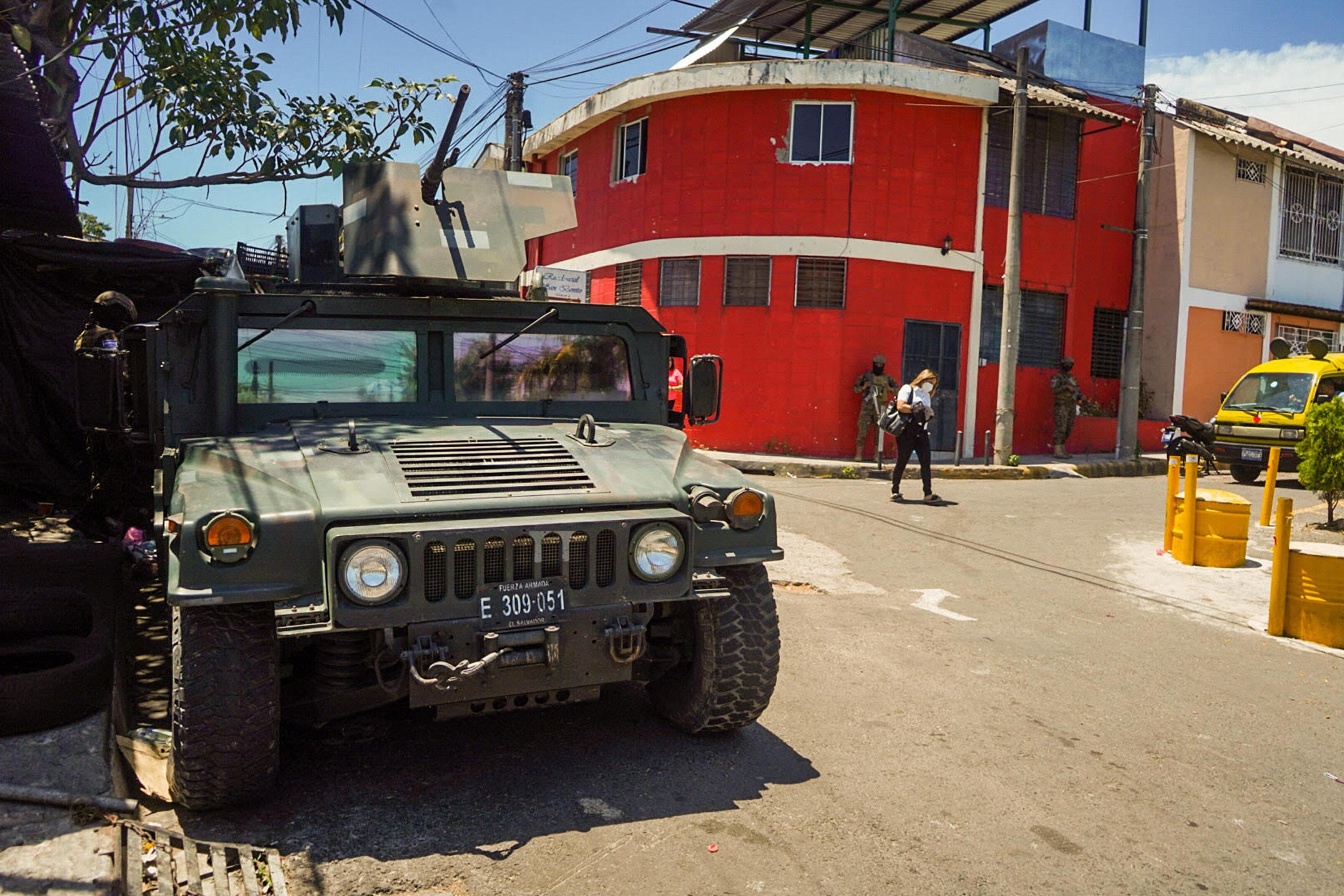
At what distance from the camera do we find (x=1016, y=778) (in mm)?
4113

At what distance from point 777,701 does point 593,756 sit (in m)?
1.18

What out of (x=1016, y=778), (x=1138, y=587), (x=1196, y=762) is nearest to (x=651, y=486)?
(x=1016, y=778)

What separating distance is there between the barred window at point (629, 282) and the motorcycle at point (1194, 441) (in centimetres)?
934

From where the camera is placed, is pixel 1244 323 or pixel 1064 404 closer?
pixel 1064 404

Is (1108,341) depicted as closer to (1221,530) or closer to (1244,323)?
(1244,323)

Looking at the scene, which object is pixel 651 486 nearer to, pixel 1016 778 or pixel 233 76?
pixel 1016 778

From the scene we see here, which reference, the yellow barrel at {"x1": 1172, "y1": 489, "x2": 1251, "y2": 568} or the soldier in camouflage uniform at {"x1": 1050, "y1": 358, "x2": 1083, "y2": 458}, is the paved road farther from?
the soldier in camouflage uniform at {"x1": 1050, "y1": 358, "x2": 1083, "y2": 458}

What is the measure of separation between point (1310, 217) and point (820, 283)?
13031mm

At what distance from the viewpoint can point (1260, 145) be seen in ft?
65.8

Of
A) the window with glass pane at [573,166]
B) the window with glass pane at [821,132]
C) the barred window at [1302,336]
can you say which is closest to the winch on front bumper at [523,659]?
the window with glass pane at [821,132]

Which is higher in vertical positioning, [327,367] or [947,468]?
[327,367]

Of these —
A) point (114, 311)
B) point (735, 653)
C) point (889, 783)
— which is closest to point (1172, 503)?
point (889, 783)

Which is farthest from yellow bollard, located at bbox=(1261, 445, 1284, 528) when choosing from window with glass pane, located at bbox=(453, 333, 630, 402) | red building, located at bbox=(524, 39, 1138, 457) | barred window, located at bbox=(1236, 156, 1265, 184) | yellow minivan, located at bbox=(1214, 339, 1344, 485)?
barred window, located at bbox=(1236, 156, 1265, 184)

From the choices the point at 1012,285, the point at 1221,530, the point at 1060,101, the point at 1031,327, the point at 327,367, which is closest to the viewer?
the point at 327,367
